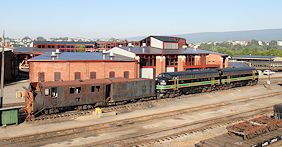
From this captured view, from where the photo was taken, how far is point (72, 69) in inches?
1902

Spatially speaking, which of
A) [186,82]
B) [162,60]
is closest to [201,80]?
[186,82]

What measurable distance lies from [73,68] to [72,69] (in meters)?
0.23

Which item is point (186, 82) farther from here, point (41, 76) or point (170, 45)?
point (170, 45)

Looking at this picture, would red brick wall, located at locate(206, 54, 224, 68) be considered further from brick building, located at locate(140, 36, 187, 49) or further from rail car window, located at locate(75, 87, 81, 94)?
rail car window, located at locate(75, 87, 81, 94)

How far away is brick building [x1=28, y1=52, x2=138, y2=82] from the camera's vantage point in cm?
4747

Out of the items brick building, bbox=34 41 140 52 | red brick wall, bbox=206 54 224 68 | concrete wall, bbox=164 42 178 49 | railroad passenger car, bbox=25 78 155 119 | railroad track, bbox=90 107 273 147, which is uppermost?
brick building, bbox=34 41 140 52

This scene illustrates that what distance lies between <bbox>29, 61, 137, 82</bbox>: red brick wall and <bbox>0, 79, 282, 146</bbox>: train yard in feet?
45.6

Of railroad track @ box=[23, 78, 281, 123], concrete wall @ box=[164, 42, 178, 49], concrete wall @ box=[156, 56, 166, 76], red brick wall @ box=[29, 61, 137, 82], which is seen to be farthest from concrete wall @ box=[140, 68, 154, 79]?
railroad track @ box=[23, 78, 281, 123]

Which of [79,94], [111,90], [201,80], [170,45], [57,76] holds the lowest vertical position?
[79,94]

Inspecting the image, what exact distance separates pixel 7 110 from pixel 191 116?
18.5 m

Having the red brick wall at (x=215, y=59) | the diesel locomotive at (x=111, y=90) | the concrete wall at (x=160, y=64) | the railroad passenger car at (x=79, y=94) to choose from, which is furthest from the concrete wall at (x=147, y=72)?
the red brick wall at (x=215, y=59)

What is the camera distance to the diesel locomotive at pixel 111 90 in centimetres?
3012

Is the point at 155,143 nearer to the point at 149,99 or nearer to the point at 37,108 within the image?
the point at 37,108

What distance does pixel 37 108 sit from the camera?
2947 centimetres
